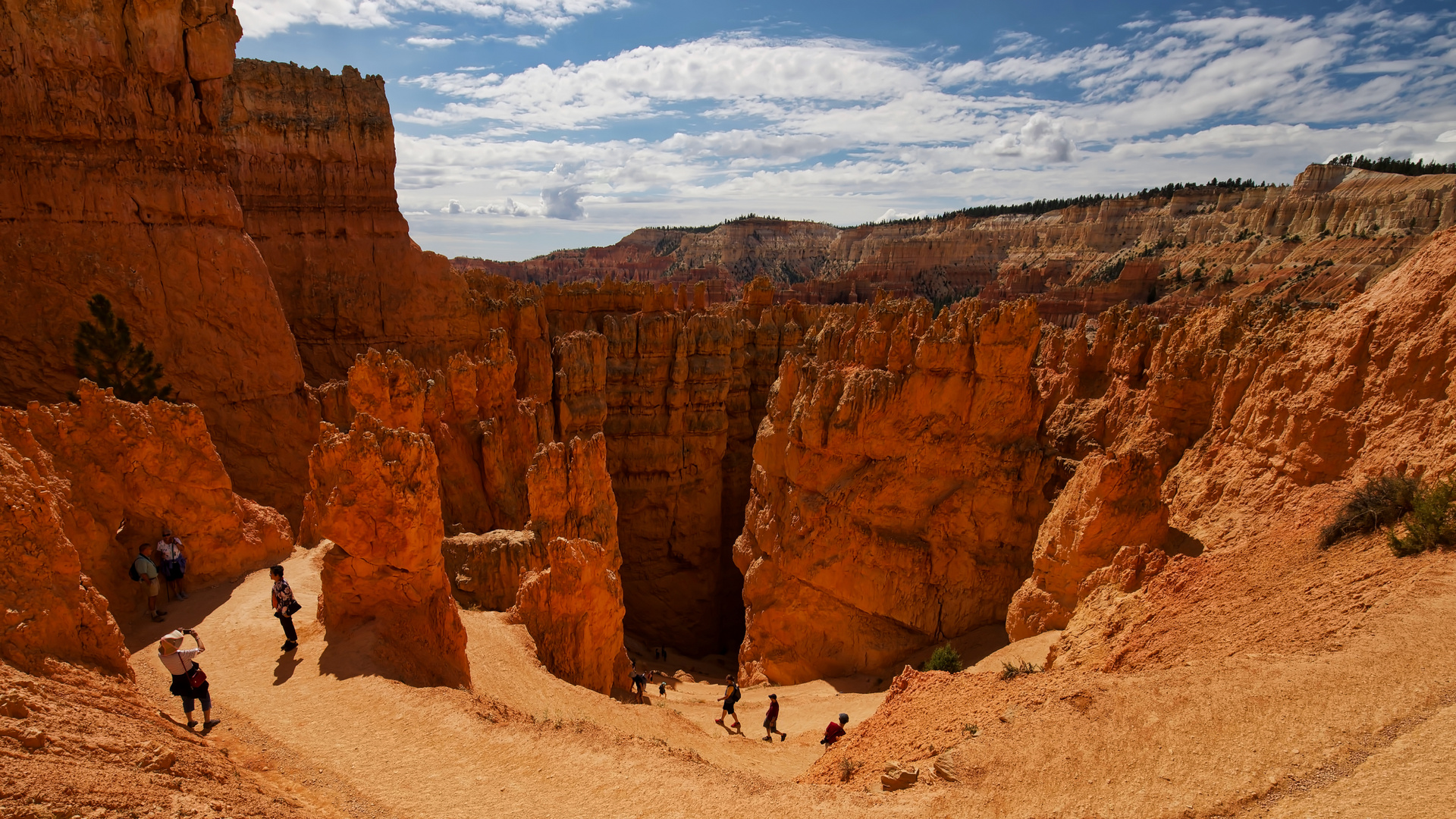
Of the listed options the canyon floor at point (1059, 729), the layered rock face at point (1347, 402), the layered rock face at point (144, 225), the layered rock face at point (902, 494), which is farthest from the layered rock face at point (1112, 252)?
the layered rock face at point (1347, 402)

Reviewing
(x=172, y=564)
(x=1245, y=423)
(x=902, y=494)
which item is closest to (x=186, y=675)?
(x=172, y=564)

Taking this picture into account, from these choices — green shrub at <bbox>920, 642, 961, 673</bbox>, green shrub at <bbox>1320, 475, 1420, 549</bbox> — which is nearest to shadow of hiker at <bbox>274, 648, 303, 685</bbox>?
green shrub at <bbox>920, 642, 961, 673</bbox>

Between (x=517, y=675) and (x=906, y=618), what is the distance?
443 inches

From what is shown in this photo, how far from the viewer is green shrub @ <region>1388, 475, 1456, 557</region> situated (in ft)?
23.3

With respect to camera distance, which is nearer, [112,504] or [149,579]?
[149,579]

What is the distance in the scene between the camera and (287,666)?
9227 mm

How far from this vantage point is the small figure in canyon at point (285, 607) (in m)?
9.57

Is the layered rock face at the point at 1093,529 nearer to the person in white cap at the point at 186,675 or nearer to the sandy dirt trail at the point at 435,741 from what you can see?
the sandy dirt trail at the point at 435,741

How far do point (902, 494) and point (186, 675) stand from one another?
1568 cm

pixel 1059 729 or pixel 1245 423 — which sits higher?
pixel 1245 423

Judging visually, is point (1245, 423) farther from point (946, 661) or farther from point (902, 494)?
point (902, 494)

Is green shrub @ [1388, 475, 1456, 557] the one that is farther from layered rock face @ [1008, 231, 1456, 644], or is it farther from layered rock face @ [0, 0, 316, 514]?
layered rock face @ [0, 0, 316, 514]

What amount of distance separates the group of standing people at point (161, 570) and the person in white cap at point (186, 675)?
380 cm

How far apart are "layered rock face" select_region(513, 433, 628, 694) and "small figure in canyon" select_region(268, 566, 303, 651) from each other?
423 centimetres
